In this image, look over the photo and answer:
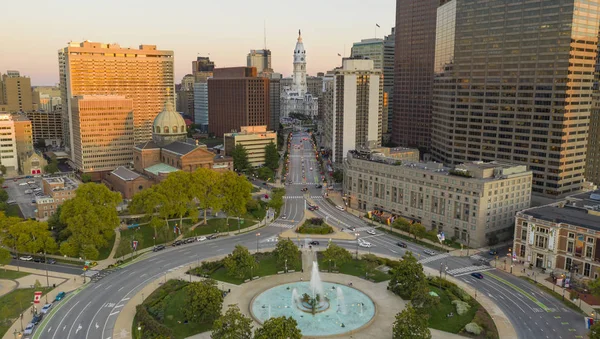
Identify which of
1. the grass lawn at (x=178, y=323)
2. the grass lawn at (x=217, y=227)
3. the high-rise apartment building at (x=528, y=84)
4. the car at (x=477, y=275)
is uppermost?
the high-rise apartment building at (x=528, y=84)

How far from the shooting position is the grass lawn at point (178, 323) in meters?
82.3

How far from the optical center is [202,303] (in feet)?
270

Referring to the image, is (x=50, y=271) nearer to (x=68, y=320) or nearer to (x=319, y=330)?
(x=68, y=320)

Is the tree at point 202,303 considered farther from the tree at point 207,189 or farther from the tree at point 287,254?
the tree at point 207,189

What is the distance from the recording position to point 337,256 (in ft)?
349

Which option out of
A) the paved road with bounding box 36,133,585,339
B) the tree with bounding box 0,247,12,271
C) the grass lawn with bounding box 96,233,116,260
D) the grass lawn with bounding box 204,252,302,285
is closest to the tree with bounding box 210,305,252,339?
the paved road with bounding box 36,133,585,339

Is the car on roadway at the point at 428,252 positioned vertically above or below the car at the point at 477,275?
above

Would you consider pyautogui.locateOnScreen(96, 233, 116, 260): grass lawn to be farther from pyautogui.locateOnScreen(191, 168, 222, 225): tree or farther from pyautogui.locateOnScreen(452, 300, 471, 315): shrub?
pyautogui.locateOnScreen(452, 300, 471, 315): shrub

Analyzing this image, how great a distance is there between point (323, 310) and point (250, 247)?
41123 mm

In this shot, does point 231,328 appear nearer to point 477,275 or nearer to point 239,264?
point 239,264

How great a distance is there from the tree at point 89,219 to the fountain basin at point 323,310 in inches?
1875

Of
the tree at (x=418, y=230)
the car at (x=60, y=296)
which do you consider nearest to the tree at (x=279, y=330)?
the car at (x=60, y=296)

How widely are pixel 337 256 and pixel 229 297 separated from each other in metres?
25.9

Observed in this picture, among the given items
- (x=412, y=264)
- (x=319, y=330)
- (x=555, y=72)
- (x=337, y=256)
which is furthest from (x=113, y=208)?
(x=555, y=72)
